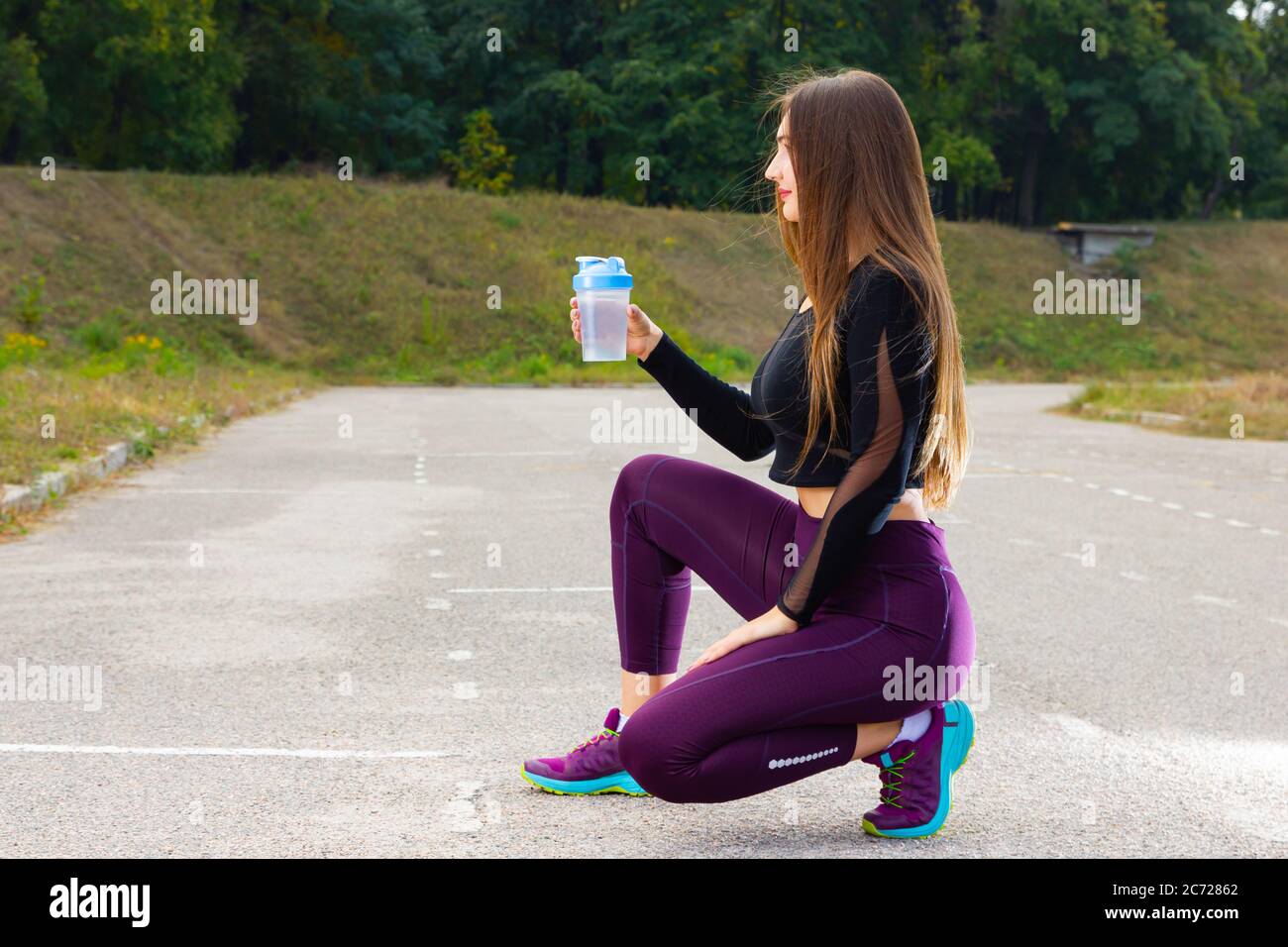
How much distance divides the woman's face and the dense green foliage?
52.4m

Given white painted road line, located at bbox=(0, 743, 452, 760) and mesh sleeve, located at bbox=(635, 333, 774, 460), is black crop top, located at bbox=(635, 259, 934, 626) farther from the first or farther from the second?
white painted road line, located at bbox=(0, 743, 452, 760)

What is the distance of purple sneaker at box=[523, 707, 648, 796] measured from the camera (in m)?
4.21

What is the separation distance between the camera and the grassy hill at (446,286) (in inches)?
1473

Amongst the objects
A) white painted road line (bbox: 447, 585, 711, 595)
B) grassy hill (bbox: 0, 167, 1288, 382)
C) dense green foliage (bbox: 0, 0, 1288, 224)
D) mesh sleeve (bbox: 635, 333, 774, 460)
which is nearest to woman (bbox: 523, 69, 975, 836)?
mesh sleeve (bbox: 635, 333, 774, 460)

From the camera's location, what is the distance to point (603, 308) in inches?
157

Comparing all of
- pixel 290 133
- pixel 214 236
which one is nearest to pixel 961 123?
pixel 290 133

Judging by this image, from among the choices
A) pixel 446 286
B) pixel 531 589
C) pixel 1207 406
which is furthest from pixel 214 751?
pixel 446 286

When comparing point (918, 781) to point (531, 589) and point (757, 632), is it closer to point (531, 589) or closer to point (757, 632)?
point (757, 632)

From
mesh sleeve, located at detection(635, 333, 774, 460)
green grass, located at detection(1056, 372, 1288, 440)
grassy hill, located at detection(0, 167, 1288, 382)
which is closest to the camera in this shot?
mesh sleeve, located at detection(635, 333, 774, 460)

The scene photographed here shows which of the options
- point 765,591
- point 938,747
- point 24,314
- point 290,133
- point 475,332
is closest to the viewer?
point 938,747
